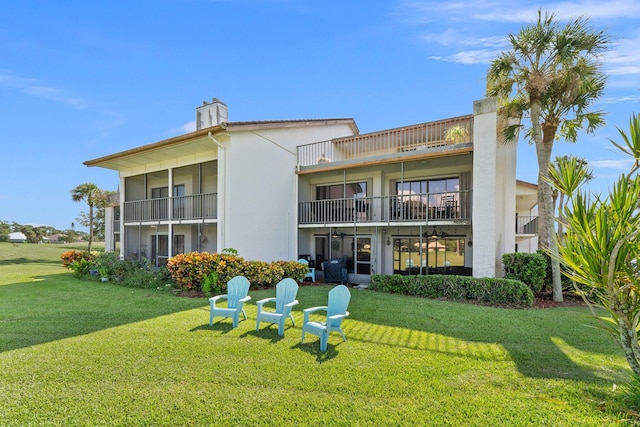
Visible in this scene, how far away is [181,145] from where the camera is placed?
13031 mm

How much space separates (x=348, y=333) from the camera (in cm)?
609

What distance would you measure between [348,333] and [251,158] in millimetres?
8864

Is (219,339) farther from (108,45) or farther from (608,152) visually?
(108,45)

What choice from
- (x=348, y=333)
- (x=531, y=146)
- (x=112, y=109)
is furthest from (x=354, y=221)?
(x=112, y=109)

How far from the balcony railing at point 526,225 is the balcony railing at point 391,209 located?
10209 millimetres

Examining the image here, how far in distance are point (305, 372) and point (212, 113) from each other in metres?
14.2

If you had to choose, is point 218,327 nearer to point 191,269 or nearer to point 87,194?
point 191,269

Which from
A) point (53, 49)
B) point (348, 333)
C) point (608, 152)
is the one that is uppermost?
point (53, 49)

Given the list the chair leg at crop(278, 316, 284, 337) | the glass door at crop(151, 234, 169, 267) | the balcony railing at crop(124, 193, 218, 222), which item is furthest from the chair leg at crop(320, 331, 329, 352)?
the glass door at crop(151, 234, 169, 267)

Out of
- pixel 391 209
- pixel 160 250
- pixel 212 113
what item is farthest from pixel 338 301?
pixel 160 250

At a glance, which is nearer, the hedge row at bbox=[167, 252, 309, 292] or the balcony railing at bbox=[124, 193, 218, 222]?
the hedge row at bbox=[167, 252, 309, 292]

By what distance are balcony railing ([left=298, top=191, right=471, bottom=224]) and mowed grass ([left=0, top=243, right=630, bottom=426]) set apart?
17.4ft

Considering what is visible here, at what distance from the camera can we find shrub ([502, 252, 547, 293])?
9.63 meters

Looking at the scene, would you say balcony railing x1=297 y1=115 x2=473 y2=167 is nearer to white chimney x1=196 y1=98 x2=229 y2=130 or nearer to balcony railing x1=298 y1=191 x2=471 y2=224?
balcony railing x1=298 y1=191 x2=471 y2=224
